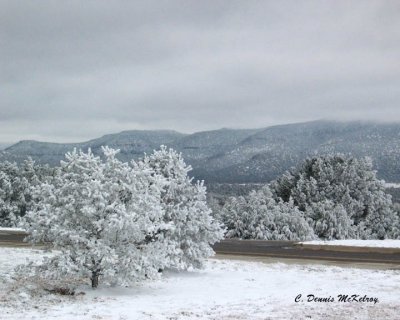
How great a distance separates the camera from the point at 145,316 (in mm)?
10758

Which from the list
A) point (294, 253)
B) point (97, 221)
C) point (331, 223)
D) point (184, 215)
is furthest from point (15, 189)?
point (97, 221)

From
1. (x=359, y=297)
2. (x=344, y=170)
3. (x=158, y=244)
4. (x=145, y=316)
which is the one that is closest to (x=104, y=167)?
(x=158, y=244)

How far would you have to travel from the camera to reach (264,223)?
37.2 metres

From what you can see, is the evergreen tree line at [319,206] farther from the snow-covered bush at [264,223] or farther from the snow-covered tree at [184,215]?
the snow-covered tree at [184,215]

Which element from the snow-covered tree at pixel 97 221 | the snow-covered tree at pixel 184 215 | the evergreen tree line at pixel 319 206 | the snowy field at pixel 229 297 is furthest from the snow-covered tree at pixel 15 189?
the snow-covered tree at pixel 97 221

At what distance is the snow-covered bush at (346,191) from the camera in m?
44.1

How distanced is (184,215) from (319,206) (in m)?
27.0

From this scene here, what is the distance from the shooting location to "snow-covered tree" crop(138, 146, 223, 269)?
15656 millimetres

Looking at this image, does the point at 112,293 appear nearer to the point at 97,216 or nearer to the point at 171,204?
the point at 97,216

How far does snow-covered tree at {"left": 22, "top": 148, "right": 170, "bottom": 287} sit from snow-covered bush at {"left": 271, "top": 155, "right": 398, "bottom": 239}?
29756 millimetres

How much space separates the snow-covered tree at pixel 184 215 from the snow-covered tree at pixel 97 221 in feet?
6.32

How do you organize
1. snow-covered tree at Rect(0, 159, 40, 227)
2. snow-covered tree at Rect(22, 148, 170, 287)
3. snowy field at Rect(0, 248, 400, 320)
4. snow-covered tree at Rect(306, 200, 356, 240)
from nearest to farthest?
1. snowy field at Rect(0, 248, 400, 320)
2. snow-covered tree at Rect(22, 148, 170, 287)
3. snow-covered tree at Rect(306, 200, 356, 240)
4. snow-covered tree at Rect(0, 159, 40, 227)

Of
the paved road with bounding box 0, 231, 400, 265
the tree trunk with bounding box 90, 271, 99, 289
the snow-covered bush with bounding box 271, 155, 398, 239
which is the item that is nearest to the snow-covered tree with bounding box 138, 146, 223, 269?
the tree trunk with bounding box 90, 271, 99, 289

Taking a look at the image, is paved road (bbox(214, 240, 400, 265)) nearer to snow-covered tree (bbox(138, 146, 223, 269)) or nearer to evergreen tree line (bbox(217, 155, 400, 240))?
snow-covered tree (bbox(138, 146, 223, 269))
